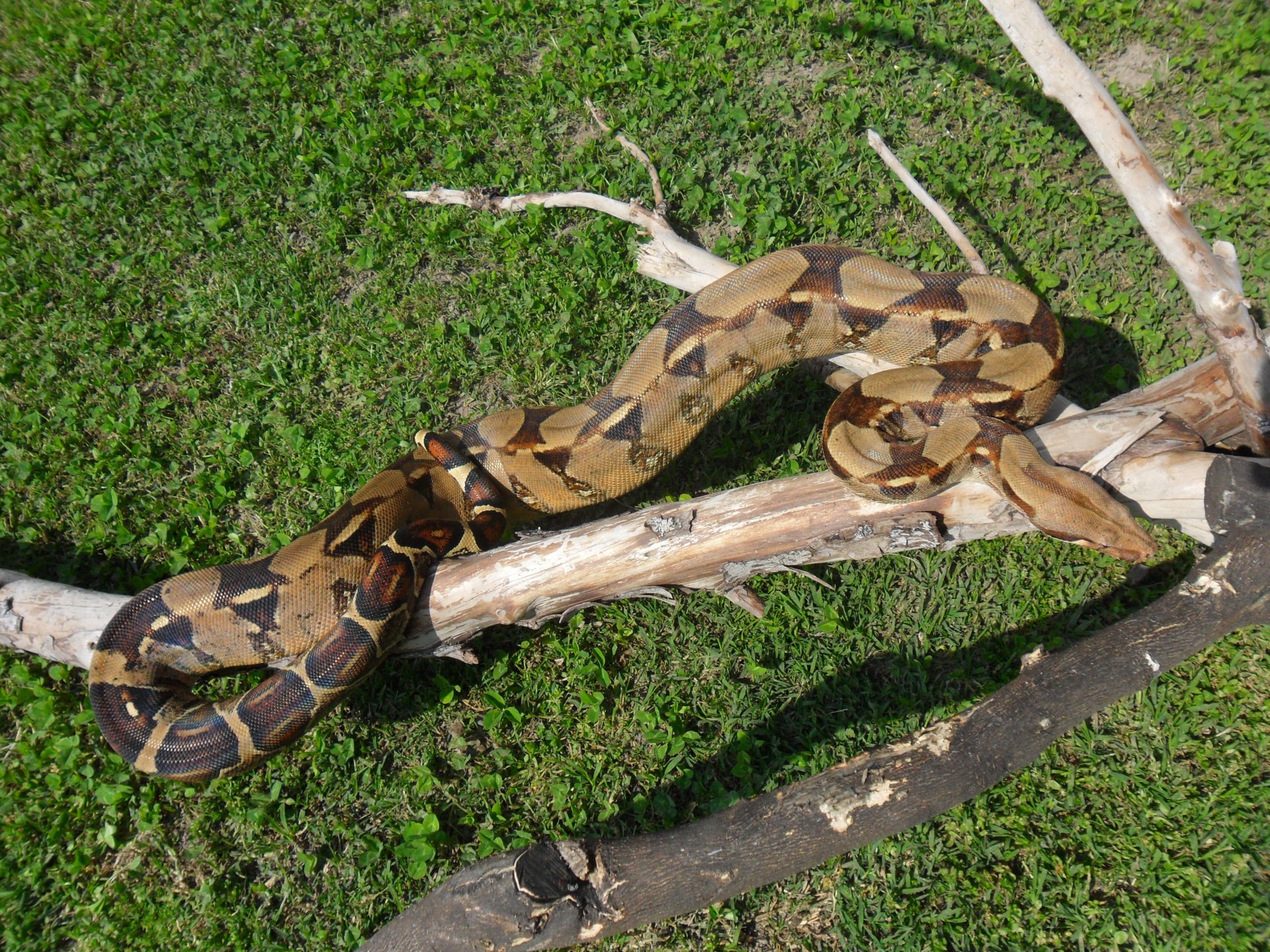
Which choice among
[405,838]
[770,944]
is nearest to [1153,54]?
[770,944]

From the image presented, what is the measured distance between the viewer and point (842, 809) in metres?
3.12

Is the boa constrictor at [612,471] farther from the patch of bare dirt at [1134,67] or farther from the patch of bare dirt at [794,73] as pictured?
the patch of bare dirt at [1134,67]

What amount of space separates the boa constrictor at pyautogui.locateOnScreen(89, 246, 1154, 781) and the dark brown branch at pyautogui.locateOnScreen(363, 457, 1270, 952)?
1.66ft

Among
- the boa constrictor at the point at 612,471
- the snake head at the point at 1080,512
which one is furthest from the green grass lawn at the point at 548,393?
the snake head at the point at 1080,512

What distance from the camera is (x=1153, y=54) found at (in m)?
6.21

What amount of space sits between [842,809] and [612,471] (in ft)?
7.21

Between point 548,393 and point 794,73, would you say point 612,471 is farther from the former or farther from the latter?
point 794,73

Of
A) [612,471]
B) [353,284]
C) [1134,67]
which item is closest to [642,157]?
[353,284]

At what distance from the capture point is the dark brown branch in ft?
9.80

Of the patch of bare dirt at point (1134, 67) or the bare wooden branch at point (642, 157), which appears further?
the patch of bare dirt at point (1134, 67)

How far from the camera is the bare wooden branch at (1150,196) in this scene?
3602 millimetres

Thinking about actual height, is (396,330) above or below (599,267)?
below

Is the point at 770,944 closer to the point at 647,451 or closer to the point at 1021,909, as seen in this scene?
the point at 1021,909

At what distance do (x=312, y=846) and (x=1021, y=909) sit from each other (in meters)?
3.70
